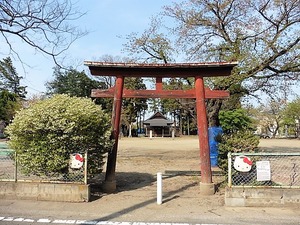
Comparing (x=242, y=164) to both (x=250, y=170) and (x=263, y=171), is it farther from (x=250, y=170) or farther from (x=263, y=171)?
(x=263, y=171)

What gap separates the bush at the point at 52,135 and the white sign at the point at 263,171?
4.03m

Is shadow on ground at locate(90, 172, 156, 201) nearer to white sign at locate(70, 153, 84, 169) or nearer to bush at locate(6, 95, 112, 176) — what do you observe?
bush at locate(6, 95, 112, 176)

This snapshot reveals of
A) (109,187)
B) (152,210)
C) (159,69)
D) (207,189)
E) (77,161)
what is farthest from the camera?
(159,69)

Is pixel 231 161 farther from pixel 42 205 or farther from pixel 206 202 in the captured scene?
pixel 42 205

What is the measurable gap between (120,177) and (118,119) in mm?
2839

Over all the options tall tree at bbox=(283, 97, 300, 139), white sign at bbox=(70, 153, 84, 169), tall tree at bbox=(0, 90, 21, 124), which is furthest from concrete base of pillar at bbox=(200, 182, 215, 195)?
tall tree at bbox=(283, 97, 300, 139)

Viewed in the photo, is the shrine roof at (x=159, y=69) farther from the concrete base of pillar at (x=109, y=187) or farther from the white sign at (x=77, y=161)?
the concrete base of pillar at (x=109, y=187)

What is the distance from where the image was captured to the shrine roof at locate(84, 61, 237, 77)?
28.7 feet

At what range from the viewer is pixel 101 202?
7.31 metres

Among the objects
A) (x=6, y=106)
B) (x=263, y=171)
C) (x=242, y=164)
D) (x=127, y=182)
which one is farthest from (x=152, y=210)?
(x=6, y=106)

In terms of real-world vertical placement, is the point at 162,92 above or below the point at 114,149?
above

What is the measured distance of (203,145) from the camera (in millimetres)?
8555

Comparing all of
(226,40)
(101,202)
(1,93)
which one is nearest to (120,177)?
(101,202)

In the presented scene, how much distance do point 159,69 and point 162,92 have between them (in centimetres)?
69
